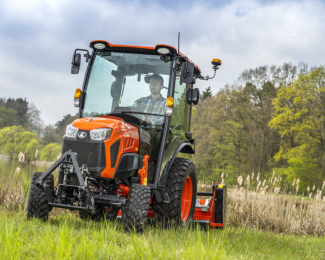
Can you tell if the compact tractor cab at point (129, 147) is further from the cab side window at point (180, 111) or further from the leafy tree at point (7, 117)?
the leafy tree at point (7, 117)

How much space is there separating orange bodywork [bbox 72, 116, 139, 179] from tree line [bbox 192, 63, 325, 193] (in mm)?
20274

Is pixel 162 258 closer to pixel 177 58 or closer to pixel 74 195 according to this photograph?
pixel 74 195

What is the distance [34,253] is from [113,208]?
230 centimetres

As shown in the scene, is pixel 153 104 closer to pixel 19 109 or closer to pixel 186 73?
pixel 186 73

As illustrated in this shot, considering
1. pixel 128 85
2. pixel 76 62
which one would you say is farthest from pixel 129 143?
pixel 76 62

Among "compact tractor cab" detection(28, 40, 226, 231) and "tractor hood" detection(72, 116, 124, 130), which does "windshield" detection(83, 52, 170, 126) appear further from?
"tractor hood" detection(72, 116, 124, 130)

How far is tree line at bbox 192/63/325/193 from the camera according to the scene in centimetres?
2273

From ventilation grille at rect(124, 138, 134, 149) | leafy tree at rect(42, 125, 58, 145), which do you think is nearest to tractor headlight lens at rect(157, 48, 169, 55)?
ventilation grille at rect(124, 138, 134, 149)

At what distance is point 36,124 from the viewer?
34.4m

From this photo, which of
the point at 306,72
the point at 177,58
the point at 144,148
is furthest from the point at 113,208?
the point at 306,72

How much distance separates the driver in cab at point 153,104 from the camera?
456cm

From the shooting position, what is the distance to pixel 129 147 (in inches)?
159

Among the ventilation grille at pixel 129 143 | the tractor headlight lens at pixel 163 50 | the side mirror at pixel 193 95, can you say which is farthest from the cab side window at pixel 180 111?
the ventilation grille at pixel 129 143

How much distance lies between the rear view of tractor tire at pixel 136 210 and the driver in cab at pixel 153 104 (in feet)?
3.63
